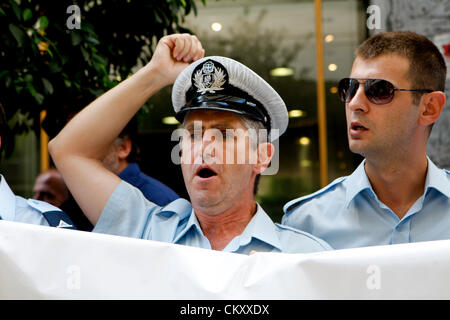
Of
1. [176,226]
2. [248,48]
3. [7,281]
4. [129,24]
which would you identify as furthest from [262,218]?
[248,48]

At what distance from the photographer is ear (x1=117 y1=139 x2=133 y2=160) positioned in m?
3.47

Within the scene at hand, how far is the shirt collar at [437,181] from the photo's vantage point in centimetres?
221

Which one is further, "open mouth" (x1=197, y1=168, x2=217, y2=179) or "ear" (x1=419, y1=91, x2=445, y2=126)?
"ear" (x1=419, y1=91, x2=445, y2=126)

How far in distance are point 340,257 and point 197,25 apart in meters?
5.21

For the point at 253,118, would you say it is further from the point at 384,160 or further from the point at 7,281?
the point at 7,281

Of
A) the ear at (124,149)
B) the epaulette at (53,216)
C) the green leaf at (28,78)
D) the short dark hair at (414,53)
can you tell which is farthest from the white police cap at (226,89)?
the ear at (124,149)

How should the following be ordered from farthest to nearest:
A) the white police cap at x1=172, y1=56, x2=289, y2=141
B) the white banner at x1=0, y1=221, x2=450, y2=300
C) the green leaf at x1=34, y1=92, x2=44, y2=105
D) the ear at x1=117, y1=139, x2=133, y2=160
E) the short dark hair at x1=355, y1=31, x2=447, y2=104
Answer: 1. the ear at x1=117, y1=139, x2=133, y2=160
2. the green leaf at x1=34, y1=92, x2=44, y2=105
3. the short dark hair at x1=355, y1=31, x2=447, y2=104
4. the white police cap at x1=172, y1=56, x2=289, y2=141
5. the white banner at x1=0, y1=221, x2=450, y2=300

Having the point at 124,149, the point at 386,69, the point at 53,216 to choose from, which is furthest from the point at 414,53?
the point at 124,149

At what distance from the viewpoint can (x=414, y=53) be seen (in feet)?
7.75

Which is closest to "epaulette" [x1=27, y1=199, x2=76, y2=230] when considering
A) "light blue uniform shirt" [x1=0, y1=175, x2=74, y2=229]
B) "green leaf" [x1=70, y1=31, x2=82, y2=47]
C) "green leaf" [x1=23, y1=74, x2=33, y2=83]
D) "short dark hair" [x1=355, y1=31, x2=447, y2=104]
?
"light blue uniform shirt" [x1=0, y1=175, x2=74, y2=229]

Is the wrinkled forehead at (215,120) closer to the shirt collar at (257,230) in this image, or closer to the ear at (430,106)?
the shirt collar at (257,230)

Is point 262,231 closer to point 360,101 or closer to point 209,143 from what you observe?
point 209,143

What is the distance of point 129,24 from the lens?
361cm

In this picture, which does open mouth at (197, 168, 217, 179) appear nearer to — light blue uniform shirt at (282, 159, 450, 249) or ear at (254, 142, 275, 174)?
ear at (254, 142, 275, 174)
